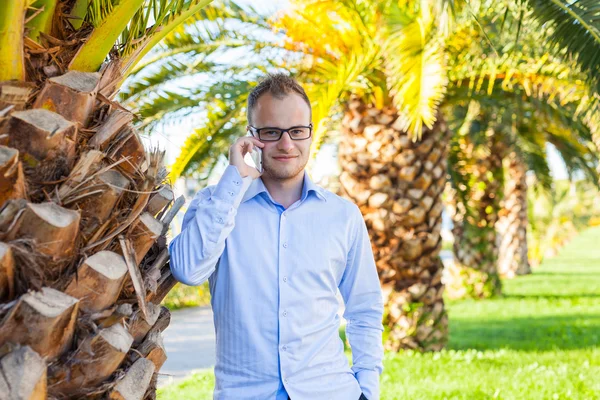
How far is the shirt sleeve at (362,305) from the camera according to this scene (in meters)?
2.91

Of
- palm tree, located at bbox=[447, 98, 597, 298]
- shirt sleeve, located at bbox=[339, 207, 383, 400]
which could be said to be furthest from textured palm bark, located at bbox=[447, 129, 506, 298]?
shirt sleeve, located at bbox=[339, 207, 383, 400]

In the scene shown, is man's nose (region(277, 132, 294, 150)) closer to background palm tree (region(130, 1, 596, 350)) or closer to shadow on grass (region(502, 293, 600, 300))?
background palm tree (region(130, 1, 596, 350))

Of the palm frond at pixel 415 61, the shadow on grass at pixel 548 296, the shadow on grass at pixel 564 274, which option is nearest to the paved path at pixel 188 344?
the palm frond at pixel 415 61

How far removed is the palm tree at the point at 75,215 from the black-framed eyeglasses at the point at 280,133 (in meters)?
0.45

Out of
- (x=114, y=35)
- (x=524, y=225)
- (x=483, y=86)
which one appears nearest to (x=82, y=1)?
(x=114, y=35)

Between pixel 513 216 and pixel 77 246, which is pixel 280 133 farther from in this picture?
pixel 513 216

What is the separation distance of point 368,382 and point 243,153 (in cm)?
100

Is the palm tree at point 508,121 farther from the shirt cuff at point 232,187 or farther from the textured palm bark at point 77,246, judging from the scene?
the textured palm bark at point 77,246

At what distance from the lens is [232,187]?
8.41ft

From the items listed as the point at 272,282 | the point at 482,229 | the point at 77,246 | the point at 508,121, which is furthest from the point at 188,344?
the point at 77,246

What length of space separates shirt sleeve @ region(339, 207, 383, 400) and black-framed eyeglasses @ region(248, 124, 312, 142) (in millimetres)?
397

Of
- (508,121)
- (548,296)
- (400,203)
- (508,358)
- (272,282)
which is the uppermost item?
(272,282)

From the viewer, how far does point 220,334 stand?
2664 mm

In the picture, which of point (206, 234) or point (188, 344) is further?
point (188, 344)
